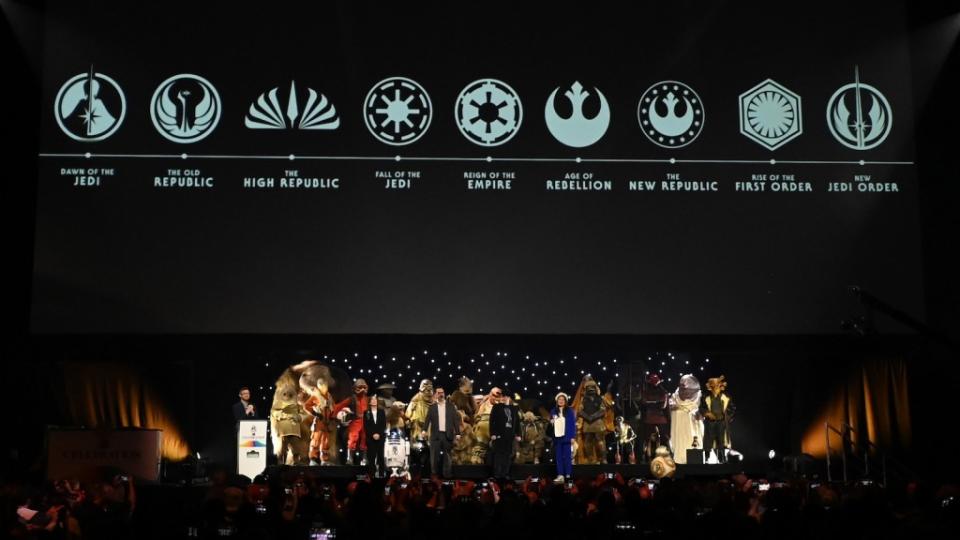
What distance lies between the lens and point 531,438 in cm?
1509

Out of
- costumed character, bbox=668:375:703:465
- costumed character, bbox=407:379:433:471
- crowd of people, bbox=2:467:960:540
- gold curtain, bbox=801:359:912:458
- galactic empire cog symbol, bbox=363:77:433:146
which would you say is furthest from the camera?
costumed character, bbox=668:375:703:465

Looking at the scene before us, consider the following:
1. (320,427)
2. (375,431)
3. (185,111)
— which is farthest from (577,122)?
(320,427)

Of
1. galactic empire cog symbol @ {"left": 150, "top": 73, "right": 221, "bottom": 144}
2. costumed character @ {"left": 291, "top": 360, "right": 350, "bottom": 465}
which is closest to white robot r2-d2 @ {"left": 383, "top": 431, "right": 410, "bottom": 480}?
costumed character @ {"left": 291, "top": 360, "right": 350, "bottom": 465}

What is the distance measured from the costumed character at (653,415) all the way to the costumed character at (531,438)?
1.31 m

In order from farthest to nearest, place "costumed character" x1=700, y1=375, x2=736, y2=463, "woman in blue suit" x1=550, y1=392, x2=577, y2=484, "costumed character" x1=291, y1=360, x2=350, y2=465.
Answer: "costumed character" x1=700, y1=375, x2=736, y2=463 → "costumed character" x1=291, y1=360, x2=350, y2=465 → "woman in blue suit" x1=550, y1=392, x2=577, y2=484

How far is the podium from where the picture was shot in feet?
45.2

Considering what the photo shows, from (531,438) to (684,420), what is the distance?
205 cm

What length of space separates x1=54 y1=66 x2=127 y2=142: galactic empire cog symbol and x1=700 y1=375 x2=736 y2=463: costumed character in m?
8.21

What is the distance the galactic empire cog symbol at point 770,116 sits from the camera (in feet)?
46.0

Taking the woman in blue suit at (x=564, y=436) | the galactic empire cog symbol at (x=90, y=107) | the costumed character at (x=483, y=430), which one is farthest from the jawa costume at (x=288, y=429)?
the galactic empire cog symbol at (x=90, y=107)

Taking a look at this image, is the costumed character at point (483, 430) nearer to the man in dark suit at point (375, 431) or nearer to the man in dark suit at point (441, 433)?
the man in dark suit at point (441, 433)

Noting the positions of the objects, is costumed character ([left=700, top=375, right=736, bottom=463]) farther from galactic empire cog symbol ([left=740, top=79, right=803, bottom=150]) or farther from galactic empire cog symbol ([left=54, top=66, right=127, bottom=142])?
galactic empire cog symbol ([left=54, top=66, right=127, bottom=142])

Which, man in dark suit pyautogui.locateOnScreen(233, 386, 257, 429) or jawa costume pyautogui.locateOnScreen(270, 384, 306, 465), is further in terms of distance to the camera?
jawa costume pyautogui.locateOnScreen(270, 384, 306, 465)

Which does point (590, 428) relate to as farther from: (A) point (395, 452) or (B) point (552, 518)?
(B) point (552, 518)
